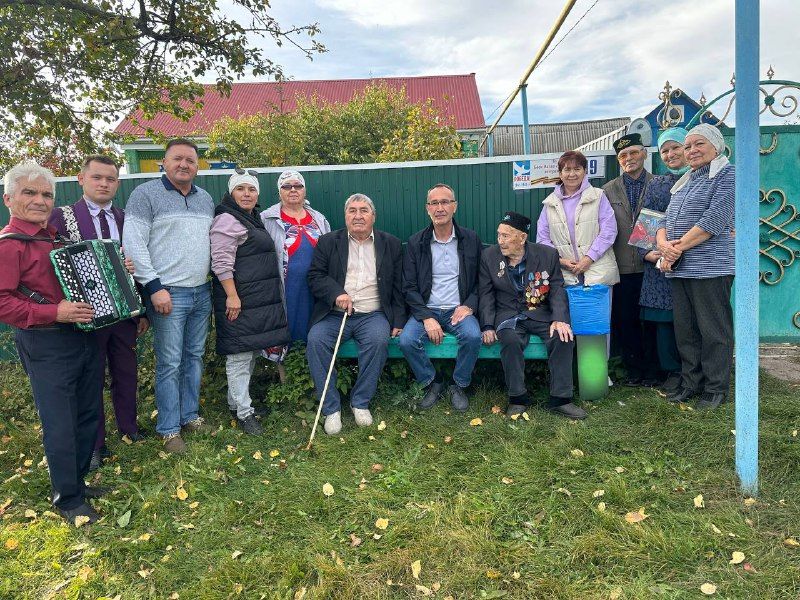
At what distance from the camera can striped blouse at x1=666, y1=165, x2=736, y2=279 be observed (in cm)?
353

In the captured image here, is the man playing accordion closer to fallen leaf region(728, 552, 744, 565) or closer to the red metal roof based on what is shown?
fallen leaf region(728, 552, 744, 565)

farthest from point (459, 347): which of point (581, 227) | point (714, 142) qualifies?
point (714, 142)

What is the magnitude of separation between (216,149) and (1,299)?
1282 centimetres

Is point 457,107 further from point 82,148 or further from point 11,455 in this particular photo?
point 11,455

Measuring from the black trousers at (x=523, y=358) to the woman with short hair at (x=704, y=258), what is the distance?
35.3 inches

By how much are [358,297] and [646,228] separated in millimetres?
2362

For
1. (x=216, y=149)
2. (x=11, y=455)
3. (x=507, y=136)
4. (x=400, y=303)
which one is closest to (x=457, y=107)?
(x=507, y=136)

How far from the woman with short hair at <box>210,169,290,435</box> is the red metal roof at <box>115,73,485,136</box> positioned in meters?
19.6

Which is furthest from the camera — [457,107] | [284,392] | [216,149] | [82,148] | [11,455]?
[457,107]

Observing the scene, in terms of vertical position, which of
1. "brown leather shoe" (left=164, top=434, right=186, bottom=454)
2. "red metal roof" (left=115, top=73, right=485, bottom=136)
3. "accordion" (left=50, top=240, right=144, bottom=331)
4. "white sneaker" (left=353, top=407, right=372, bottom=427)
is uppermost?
"red metal roof" (left=115, top=73, right=485, bottom=136)

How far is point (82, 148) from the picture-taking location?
7152 mm

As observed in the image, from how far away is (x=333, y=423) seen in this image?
3.90 metres

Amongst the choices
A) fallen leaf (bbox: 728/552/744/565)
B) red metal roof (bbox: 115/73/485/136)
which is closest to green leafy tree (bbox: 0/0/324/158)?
fallen leaf (bbox: 728/552/744/565)

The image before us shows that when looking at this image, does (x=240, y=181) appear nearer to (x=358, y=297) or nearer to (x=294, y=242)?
(x=294, y=242)
